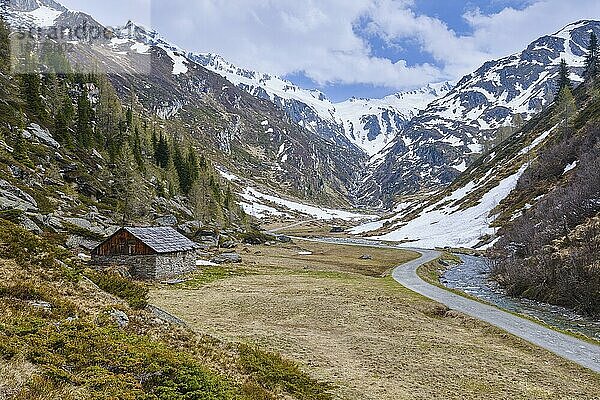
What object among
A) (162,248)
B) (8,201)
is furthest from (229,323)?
(8,201)

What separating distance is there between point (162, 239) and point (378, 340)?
33.4 metres

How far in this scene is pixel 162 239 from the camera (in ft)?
168

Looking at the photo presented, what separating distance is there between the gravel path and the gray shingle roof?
28576 millimetres

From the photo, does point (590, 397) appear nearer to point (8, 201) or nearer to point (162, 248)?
point (162, 248)

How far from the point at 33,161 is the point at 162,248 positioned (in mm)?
37301

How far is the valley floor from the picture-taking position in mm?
18922

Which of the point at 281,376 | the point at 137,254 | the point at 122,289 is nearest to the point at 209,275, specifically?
the point at 137,254

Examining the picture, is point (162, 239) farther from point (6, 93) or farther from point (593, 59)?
point (593, 59)

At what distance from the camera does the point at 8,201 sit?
1921 inches

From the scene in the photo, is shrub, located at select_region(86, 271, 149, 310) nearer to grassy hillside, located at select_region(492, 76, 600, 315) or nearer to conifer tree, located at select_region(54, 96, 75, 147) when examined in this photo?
grassy hillside, located at select_region(492, 76, 600, 315)

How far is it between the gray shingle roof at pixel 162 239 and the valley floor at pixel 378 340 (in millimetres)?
5566

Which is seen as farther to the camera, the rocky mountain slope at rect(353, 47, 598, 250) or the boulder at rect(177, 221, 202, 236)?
the boulder at rect(177, 221, 202, 236)

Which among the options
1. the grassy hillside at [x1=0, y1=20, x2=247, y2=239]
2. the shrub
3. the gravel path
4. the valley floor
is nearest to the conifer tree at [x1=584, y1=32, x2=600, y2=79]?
the grassy hillside at [x1=0, y1=20, x2=247, y2=239]

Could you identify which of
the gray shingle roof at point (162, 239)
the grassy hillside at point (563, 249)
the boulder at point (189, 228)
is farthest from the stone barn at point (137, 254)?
the grassy hillside at point (563, 249)
